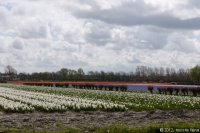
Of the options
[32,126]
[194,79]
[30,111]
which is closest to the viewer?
[32,126]

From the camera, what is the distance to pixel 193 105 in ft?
86.9

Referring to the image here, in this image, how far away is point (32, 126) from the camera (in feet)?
53.6

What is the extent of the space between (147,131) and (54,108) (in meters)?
10.9

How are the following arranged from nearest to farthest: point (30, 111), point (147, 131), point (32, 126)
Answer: point (147, 131)
point (32, 126)
point (30, 111)

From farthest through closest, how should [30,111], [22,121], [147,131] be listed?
[30,111]
[22,121]
[147,131]

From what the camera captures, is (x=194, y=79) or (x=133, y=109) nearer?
(x=133, y=109)

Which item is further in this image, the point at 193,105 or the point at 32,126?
the point at 193,105

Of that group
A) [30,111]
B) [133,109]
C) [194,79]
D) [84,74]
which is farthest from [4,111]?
[84,74]

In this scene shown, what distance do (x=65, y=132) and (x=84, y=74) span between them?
379ft

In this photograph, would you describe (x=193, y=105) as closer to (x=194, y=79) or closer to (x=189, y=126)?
(x=189, y=126)

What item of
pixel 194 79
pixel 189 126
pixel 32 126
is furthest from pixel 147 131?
pixel 194 79

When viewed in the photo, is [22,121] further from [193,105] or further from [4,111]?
[193,105]

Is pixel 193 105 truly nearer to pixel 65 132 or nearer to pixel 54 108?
pixel 54 108

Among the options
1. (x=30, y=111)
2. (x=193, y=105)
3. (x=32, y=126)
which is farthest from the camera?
(x=193, y=105)
